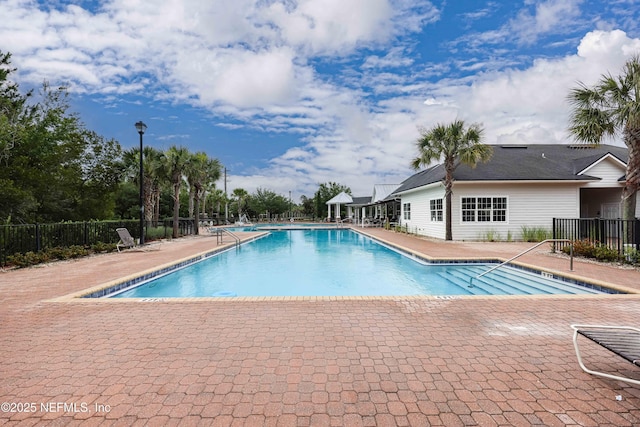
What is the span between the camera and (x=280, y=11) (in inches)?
490

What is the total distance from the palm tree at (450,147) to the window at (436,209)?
111 cm

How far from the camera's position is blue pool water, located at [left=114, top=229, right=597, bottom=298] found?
298 inches

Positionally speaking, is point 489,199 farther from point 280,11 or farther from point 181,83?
point 181,83

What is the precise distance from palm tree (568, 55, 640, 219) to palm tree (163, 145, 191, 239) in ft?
56.1

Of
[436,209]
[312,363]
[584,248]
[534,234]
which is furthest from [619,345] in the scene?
[436,209]

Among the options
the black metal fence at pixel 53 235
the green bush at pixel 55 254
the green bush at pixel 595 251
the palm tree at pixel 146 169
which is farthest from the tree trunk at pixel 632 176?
the palm tree at pixel 146 169

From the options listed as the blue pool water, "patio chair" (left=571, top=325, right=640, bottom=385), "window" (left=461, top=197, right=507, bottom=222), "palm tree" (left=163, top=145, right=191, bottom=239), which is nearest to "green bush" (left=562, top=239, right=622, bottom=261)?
the blue pool water

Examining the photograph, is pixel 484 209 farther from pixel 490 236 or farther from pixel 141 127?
pixel 141 127

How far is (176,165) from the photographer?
18.1 m

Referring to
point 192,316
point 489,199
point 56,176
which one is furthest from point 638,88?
point 56,176

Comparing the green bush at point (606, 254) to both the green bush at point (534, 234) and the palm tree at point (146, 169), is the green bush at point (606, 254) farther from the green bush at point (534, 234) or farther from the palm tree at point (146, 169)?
the palm tree at point (146, 169)

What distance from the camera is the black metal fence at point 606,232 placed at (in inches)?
334

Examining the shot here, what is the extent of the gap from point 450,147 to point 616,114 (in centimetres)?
585

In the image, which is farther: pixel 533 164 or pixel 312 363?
pixel 533 164
